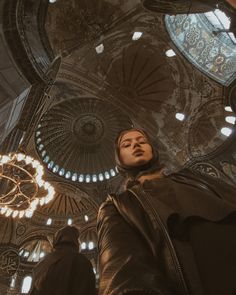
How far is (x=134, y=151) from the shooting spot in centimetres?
224

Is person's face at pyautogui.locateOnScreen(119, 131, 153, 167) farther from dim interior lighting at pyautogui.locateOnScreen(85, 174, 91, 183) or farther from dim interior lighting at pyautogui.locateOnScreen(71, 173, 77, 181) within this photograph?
dim interior lighting at pyautogui.locateOnScreen(71, 173, 77, 181)

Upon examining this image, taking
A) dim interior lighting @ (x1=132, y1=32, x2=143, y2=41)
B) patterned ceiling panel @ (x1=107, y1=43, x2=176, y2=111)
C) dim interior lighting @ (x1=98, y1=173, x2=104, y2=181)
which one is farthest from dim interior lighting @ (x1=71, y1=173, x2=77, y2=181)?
dim interior lighting @ (x1=132, y1=32, x2=143, y2=41)

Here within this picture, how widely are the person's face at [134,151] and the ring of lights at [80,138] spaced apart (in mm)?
12457

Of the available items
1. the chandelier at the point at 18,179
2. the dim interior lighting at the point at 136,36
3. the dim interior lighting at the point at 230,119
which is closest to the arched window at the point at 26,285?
the chandelier at the point at 18,179

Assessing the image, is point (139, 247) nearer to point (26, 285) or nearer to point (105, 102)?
point (105, 102)

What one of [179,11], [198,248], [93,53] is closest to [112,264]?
[198,248]

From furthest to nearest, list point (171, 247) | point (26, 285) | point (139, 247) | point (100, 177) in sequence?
point (100, 177) → point (26, 285) → point (139, 247) → point (171, 247)

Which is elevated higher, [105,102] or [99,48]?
[105,102]

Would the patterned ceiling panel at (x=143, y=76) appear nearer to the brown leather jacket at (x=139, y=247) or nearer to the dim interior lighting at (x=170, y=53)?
the dim interior lighting at (x=170, y=53)

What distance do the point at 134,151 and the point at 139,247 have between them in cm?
92

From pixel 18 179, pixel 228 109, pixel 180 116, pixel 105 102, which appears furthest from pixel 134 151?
pixel 105 102

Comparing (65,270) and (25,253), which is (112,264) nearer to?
(65,270)

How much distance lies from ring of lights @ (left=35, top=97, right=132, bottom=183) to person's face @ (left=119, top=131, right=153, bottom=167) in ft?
40.9

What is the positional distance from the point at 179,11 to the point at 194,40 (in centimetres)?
371
